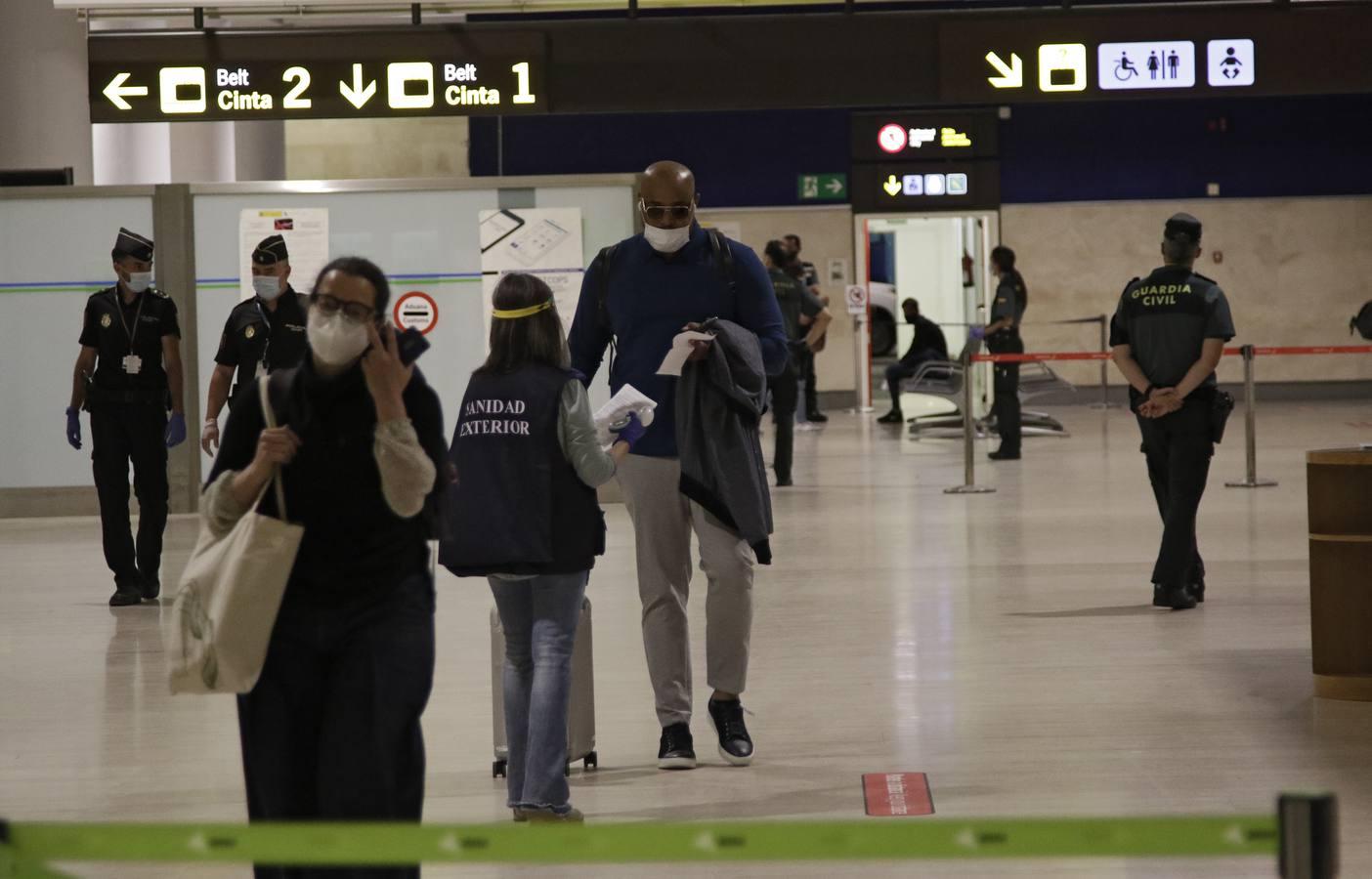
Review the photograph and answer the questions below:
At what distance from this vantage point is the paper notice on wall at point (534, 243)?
12453mm

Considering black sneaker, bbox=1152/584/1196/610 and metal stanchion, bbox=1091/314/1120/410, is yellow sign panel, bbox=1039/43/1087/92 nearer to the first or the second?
black sneaker, bbox=1152/584/1196/610

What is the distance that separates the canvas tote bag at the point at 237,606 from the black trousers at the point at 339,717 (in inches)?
2.6

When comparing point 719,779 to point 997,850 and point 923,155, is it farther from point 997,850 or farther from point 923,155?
point 923,155

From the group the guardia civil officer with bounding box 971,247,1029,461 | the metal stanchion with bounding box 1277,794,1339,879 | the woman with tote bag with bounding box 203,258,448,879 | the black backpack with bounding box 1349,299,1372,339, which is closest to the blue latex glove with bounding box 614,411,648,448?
the woman with tote bag with bounding box 203,258,448,879

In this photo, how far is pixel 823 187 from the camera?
22625 mm

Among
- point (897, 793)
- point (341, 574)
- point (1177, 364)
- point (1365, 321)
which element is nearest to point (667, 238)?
point (897, 793)

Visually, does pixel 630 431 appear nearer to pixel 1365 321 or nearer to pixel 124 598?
pixel 124 598

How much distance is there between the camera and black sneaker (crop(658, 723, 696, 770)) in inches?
207

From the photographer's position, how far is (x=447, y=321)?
12648 mm

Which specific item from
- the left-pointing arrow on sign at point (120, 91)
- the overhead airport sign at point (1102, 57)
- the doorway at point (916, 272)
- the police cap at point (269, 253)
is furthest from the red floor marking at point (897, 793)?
the doorway at point (916, 272)

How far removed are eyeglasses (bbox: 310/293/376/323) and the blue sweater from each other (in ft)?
6.74

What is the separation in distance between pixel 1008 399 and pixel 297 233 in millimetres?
5718

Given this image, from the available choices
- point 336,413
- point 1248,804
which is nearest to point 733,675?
point 1248,804

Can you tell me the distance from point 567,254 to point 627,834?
10.3 m
